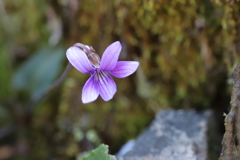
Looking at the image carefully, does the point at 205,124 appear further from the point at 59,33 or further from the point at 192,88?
the point at 59,33

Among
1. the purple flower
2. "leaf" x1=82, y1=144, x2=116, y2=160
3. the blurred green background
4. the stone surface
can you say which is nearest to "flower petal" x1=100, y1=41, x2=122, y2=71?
the purple flower

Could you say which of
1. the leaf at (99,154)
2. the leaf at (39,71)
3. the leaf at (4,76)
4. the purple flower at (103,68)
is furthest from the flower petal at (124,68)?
the leaf at (4,76)

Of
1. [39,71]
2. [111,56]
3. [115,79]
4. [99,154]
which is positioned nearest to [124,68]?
[111,56]

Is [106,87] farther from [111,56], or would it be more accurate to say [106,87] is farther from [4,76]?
[4,76]

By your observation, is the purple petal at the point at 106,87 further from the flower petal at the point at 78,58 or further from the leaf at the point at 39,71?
the leaf at the point at 39,71

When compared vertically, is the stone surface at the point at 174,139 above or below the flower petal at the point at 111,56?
below
